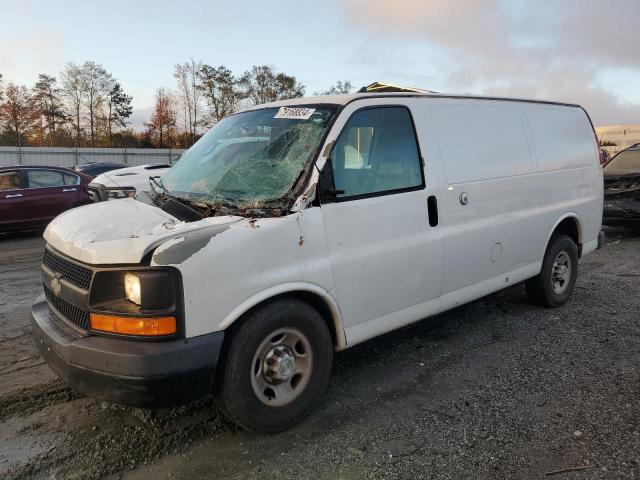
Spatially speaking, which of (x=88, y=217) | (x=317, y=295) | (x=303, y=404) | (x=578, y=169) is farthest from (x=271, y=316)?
(x=578, y=169)

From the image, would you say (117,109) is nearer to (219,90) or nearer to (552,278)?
(219,90)

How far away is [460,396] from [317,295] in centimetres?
129

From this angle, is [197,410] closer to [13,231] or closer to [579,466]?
[579,466]

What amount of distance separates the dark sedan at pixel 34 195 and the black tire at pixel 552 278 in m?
9.58

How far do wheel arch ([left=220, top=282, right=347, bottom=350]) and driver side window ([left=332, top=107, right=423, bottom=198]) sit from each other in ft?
2.06

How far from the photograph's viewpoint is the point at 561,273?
5473mm

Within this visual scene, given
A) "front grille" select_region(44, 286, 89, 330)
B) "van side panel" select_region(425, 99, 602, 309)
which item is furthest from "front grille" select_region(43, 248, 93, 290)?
"van side panel" select_region(425, 99, 602, 309)

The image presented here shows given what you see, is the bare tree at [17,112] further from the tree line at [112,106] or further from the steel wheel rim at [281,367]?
the steel wheel rim at [281,367]

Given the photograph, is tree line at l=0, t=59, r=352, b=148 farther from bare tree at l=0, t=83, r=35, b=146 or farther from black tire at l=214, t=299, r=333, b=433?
black tire at l=214, t=299, r=333, b=433

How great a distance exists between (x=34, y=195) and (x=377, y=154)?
954 centimetres

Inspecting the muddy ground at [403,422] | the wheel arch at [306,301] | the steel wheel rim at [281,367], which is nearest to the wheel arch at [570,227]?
the muddy ground at [403,422]

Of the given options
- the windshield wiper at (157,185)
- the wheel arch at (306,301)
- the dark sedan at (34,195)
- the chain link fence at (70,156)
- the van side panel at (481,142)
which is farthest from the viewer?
Answer: the chain link fence at (70,156)

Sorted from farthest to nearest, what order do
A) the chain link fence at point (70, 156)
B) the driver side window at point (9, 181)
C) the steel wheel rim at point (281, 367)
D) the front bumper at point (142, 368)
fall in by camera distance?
the chain link fence at point (70, 156)
the driver side window at point (9, 181)
the steel wheel rim at point (281, 367)
the front bumper at point (142, 368)

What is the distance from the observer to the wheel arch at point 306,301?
2764mm
